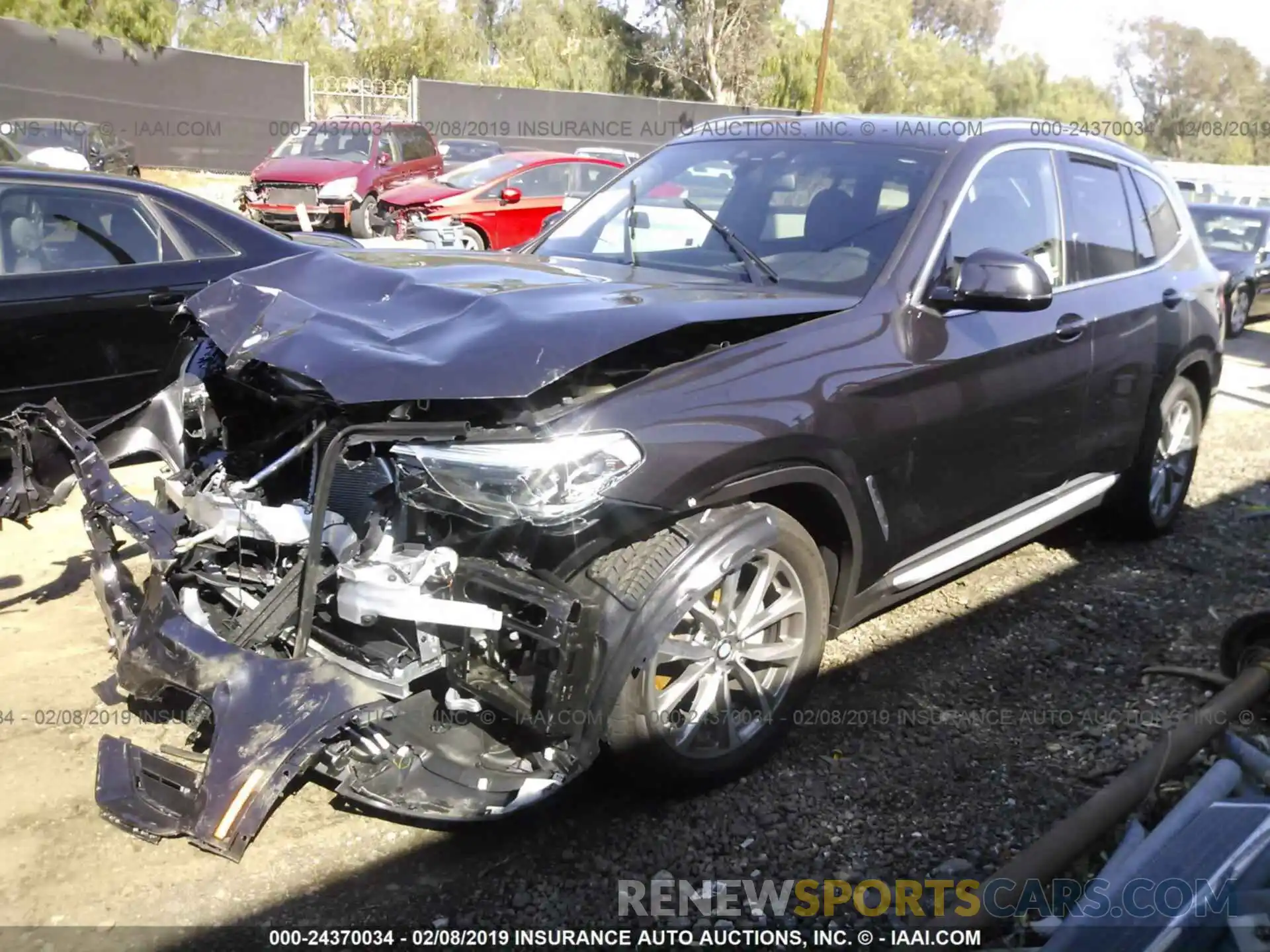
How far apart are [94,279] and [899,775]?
4559 millimetres

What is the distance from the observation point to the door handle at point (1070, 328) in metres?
4.12

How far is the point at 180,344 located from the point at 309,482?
103 centimetres

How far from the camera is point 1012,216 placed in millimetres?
4094

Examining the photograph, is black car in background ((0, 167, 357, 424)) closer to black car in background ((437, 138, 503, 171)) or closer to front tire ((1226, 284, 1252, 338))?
front tire ((1226, 284, 1252, 338))

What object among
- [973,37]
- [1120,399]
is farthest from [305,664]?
[973,37]

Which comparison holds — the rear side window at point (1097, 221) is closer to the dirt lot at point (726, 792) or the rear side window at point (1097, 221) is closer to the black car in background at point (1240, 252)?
the dirt lot at point (726, 792)

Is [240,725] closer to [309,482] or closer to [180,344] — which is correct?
[309,482]

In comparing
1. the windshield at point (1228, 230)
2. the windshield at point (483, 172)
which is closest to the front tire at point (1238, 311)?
the windshield at point (1228, 230)

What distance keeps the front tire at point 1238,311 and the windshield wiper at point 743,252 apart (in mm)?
11075

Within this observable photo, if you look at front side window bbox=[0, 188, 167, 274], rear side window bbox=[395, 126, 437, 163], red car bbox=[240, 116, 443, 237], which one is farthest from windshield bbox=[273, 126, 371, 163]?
front side window bbox=[0, 188, 167, 274]

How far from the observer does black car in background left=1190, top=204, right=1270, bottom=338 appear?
42.9ft

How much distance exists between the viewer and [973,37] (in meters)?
74.9

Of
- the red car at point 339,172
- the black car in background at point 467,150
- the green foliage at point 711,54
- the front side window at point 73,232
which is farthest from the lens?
the green foliage at point 711,54

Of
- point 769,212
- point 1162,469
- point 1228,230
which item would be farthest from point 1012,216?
point 1228,230
